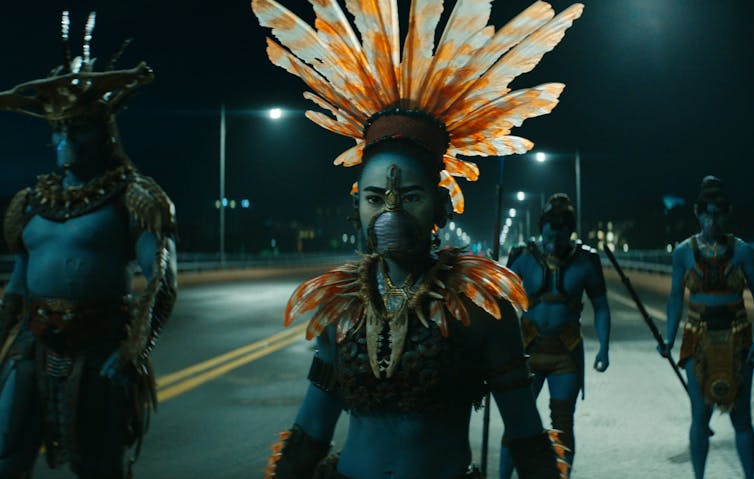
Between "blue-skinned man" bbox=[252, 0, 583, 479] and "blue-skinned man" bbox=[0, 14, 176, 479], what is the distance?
68.6 inches

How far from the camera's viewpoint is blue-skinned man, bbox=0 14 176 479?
4004mm

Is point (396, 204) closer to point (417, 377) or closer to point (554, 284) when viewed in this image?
point (417, 377)

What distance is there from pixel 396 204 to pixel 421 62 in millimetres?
488

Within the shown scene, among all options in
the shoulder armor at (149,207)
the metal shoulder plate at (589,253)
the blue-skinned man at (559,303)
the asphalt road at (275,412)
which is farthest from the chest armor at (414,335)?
the asphalt road at (275,412)

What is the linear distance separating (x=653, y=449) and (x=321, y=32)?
18.0ft

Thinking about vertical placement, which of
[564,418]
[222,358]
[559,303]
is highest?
[559,303]

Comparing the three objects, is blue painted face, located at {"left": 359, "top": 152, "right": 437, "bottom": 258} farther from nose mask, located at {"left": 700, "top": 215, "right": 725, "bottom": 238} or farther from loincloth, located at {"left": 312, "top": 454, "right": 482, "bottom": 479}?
nose mask, located at {"left": 700, "top": 215, "right": 725, "bottom": 238}

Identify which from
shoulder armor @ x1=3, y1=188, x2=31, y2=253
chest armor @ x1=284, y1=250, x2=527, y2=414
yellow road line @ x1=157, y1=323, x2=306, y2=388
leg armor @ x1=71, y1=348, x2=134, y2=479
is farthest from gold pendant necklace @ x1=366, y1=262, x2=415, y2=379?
yellow road line @ x1=157, y1=323, x2=306, y2=388

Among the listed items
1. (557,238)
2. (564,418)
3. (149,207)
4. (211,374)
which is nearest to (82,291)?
(149,207)

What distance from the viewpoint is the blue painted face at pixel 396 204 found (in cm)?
239

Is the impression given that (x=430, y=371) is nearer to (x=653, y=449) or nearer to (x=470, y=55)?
(x=470, y=55)

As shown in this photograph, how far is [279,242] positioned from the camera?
121125 millimetres

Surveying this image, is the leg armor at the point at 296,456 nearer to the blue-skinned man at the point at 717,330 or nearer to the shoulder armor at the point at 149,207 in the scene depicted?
the shoulder armor at the point at 149,207

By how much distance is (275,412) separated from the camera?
8.17m
